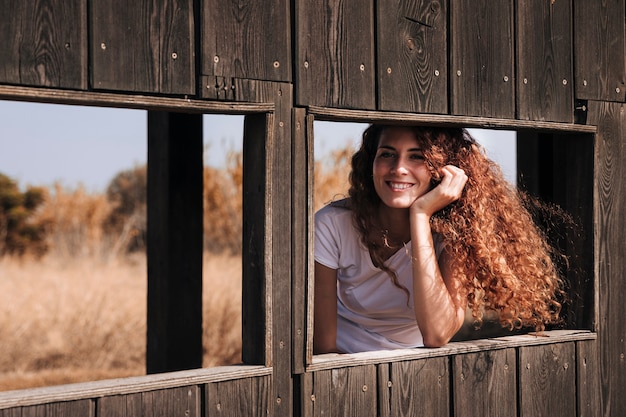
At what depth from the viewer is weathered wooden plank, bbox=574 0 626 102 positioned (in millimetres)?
3922

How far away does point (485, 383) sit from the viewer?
12.0 feet

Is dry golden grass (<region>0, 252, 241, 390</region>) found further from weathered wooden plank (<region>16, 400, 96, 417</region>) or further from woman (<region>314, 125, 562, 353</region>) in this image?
weathered wooden plank (<region>16, 400, 96, 417</region>)

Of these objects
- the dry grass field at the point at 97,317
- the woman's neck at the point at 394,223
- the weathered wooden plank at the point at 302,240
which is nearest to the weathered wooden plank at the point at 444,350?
the weathered wooden plank at the point at 302,240

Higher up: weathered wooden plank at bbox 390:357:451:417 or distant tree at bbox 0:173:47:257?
distant tree at bbox 0:173:47:257

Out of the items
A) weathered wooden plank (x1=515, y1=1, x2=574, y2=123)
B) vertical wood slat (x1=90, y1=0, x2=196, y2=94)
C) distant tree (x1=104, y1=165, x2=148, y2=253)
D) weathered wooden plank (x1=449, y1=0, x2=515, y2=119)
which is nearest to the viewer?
vertical wood slat (x1=90, y1=0, x2=196, y2=94)

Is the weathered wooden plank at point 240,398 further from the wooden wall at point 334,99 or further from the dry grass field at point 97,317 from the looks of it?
the dry grass field at point 97,317

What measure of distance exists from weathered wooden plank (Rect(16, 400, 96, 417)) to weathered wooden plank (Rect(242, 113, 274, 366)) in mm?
616

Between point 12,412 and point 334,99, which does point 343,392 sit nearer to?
point 334,99

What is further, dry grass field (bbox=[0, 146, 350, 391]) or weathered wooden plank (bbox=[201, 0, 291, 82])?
dry grass field (bbox=[0, 146, 350, 391])

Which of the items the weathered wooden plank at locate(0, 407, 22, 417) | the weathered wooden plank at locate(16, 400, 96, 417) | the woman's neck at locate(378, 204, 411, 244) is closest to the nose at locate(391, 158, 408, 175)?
the woman's neck at locate(378, 204, 411, 244)

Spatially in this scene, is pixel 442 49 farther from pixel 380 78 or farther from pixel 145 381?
pixel 145 381

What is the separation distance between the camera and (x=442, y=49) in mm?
3518

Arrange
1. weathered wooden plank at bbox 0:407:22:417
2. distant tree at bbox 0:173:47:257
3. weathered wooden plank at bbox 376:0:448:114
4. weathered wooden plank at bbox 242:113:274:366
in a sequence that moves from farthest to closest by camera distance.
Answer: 1. distant tree at bbox 0:173:47:257
2. weathered wooden plank at bbox 376:0:448:114
3. weathered wooden plank at bbox 242:113:274:366
4. weathered wooden plank at bbox 0:407:22:417

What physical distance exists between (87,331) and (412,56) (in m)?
5.79
